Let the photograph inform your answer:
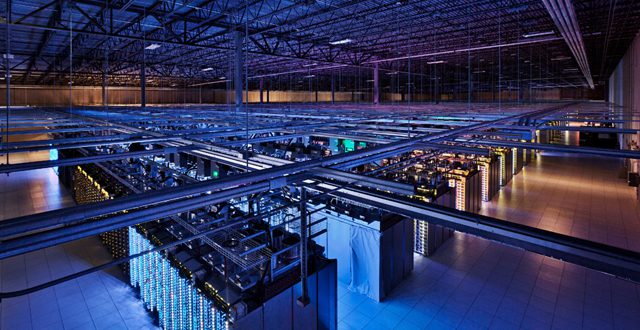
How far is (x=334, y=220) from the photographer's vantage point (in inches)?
291

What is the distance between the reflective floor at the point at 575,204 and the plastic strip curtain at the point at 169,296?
28.8 ft

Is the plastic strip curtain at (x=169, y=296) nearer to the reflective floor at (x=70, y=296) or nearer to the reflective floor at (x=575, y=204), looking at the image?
the reflective floor at (x=70, y=296)

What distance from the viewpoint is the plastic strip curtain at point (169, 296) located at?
4051mm

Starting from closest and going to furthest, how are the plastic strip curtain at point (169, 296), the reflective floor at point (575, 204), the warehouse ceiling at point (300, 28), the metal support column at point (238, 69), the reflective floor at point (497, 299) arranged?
the plastic strip curtain at point (169, 296) < the reflective floor at point (497, 299) < the reflective floor at point (575, 204) < the warehouse ceiling at point (300, 28) < the metal support column at point (238, 69)

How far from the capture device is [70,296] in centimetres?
661

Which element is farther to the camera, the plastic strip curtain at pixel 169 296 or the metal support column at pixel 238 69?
the metal support column at pixel 238 69

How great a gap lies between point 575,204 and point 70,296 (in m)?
14.2

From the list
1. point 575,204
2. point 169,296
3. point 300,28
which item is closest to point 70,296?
point 169,296

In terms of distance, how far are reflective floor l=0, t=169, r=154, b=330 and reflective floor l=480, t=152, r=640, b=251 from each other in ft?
31.2

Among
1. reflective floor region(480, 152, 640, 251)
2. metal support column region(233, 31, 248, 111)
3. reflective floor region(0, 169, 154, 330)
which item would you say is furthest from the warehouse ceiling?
reflective floor region(480, 152, 640, 251)

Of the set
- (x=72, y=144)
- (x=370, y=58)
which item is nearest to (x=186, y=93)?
(x=370, y=58)

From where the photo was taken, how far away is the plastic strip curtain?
13.3 ft

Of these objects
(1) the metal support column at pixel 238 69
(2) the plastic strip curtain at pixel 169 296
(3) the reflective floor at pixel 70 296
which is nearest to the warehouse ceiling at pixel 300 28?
(1) the metal support column at pixel 238 69

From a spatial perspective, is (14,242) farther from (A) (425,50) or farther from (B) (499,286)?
(A) (425,50)
